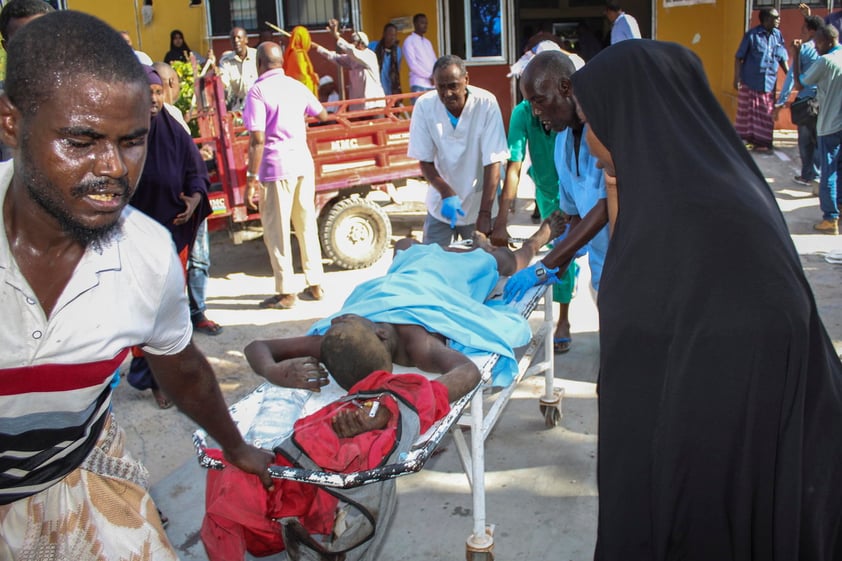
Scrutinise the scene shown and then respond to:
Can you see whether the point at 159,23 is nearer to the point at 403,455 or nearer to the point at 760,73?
the point at 760,73

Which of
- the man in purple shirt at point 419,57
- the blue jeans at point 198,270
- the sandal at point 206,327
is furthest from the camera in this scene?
the man in purple shirt at point 419,57

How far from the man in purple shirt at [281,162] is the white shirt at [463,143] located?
1.12 metres

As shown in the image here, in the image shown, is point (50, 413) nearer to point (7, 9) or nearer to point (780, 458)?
point (780, 458)

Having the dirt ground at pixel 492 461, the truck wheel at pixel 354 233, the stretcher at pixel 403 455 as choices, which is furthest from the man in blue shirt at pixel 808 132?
the stretcher at pixel 403 455

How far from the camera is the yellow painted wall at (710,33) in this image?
456 inches

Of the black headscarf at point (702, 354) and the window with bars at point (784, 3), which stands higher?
the window with bars at point (784, 3)

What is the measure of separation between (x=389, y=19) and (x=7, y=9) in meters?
8.82

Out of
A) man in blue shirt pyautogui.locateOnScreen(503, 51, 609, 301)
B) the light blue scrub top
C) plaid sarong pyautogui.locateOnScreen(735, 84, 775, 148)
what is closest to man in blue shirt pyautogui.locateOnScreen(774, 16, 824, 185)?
plaid sarong pyautogui.locateOnScreen(735, 84, 775, 148)

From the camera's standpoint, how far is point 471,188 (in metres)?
5.06

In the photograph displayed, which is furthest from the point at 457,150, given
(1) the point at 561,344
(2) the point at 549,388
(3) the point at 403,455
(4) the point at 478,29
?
(4) the point at 478,29

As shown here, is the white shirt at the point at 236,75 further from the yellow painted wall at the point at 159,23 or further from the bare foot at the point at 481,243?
the bare foot at the point at 481,243

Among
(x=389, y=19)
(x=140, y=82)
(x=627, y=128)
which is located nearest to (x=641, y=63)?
(x=627, y=128)

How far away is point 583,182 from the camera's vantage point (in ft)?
13.1

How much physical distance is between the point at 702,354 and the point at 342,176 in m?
5.19
